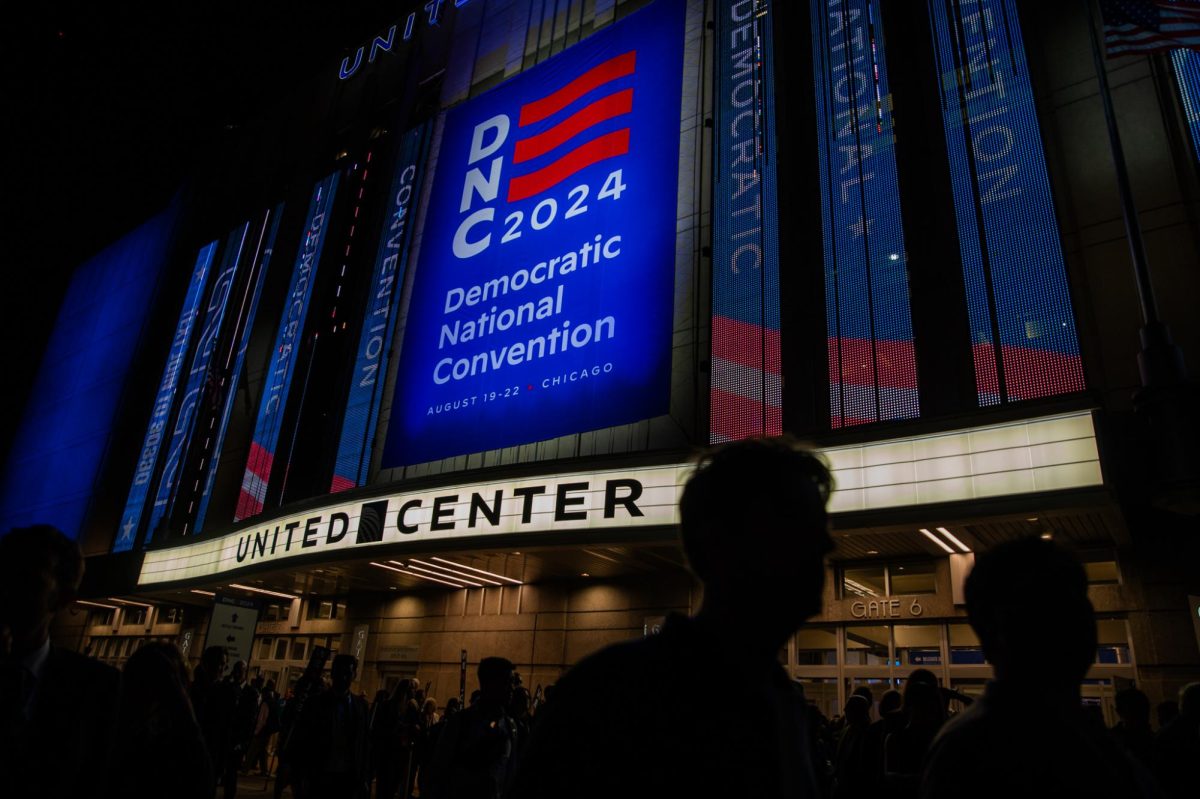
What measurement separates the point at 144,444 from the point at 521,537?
2313 cm

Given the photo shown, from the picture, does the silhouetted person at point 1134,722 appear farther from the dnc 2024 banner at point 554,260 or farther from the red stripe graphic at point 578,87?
the red stripe graphic at point 578,87

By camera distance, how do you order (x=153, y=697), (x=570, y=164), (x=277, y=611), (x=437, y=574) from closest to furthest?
(x=153, y=697), (x=437, y=574), (x=570, y=164), (x=277, y=611)

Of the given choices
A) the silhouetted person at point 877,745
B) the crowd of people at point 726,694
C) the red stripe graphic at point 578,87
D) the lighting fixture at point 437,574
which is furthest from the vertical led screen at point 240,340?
the crowd of people at point 726,694

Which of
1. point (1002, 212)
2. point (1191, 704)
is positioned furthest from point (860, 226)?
point (1191, 704)

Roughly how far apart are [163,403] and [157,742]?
30.1 meters

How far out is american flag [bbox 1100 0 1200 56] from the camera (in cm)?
919

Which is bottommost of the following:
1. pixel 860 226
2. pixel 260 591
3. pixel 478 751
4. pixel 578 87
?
pixel 478 751

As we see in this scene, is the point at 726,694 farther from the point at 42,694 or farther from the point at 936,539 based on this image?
the point at 936,539

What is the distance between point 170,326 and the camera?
31500 millimetres

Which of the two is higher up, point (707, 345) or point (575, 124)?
point (575, 124)

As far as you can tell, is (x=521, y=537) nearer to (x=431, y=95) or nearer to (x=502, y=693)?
(x=502, y=693)

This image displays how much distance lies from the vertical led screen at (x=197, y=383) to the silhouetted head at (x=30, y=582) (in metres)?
26.4

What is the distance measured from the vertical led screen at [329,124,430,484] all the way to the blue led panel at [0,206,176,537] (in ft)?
53.5

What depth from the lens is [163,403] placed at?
29.1 metres
